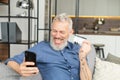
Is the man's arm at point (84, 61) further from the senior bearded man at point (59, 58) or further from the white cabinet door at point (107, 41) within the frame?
the white cabinet door at point (107, 41)

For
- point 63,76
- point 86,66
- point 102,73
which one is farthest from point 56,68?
point 102,73

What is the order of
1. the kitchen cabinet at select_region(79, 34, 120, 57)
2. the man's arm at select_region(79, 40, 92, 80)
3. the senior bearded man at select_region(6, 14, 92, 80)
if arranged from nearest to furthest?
the man's arm at select_region(79, 40, 92, 80) → the senior bearded man at select_region(6, 14, 92, 80) → the kitchen cabinet at select_region(79, 34, 120, 57)

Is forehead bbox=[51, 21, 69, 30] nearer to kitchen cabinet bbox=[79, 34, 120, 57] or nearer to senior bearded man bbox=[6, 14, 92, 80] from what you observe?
senior bearded man bbox=[6, 14, 92, 80]

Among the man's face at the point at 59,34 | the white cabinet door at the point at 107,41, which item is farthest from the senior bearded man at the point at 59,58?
the white cabinet door at the point at 107,41

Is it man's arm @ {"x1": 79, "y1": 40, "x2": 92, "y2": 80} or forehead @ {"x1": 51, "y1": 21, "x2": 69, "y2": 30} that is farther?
forehead @ {"x1": 51, "y1": 21, "x2": 69, "y2": 30}

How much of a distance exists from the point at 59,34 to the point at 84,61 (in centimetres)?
32

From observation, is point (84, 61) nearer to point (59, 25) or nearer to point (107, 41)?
point (59, 25)

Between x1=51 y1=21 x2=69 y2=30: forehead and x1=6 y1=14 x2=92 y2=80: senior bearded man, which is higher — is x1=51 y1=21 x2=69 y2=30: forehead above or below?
above

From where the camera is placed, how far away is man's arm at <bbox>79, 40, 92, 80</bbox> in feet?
6.70

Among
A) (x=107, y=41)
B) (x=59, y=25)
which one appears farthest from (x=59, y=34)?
(x=107, y=41)

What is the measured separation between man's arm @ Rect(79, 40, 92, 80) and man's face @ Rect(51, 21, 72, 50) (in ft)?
0.72

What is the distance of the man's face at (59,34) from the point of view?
221 centimetres

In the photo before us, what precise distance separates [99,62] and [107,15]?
5.01 metres

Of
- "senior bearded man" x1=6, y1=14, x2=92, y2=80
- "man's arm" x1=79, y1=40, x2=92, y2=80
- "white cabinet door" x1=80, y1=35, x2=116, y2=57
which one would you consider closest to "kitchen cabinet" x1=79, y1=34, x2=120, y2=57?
"white cabinet door" x1=80, y1=35, x2=116, y2=57
